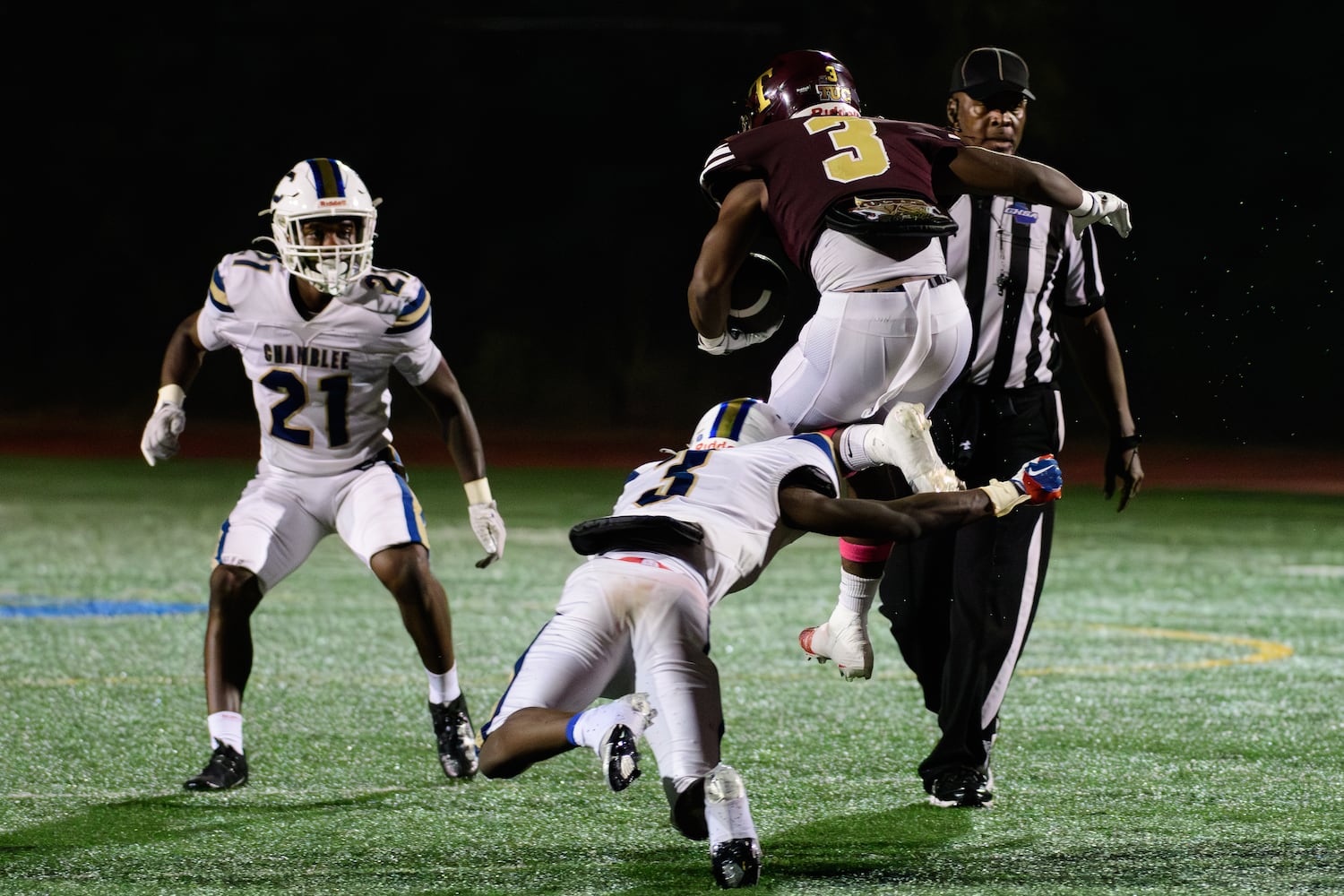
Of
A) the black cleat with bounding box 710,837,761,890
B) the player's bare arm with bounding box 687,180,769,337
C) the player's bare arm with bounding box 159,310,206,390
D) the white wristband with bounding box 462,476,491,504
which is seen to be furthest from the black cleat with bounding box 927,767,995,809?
the player's bare arm with bounding box 159,310,206,390

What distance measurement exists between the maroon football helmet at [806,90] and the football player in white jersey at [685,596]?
0.77m

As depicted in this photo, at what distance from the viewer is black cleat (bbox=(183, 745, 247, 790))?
4.09 m

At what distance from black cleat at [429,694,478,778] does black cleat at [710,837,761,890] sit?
1408mm

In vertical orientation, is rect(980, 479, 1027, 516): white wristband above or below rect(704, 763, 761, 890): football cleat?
above

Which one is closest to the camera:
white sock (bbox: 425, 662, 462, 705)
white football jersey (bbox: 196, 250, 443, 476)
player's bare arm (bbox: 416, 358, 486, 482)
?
white sock (bbox: 425, 662, 462, 705)

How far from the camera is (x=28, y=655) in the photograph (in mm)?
6105

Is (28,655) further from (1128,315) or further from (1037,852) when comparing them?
(1128,315)

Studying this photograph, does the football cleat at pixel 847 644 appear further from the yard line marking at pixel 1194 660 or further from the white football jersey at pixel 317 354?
the yard line marking at pixel 1194 660

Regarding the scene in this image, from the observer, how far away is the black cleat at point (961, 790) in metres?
3.92

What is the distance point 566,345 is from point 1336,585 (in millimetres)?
11314

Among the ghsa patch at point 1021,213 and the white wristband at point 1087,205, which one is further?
the ghsa patch at point 1021,213

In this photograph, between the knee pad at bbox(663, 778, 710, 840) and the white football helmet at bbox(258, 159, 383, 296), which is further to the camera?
the white football helmet at bbox(258, 159, 383, 296)

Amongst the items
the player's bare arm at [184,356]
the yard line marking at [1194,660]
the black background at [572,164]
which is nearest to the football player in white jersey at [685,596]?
the player's bare arm at [184,356]

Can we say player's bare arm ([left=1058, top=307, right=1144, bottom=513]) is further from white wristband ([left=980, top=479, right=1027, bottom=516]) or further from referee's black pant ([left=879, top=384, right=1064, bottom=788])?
white wristband ([left=980, top=479, right=1027, bottom=516])
